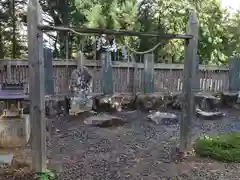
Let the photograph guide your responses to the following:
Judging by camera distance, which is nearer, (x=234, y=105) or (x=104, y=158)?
(x=104, y=158)

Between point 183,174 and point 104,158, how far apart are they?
110 cm

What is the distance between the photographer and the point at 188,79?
13.9ft

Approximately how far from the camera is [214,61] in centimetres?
1348

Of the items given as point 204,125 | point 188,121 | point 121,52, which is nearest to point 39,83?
point 188,121

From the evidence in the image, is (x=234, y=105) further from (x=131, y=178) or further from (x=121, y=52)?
(x=131, y=178)

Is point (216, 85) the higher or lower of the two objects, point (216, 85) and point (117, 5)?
the lower

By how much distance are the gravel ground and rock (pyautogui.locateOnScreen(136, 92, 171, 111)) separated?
4.73ft

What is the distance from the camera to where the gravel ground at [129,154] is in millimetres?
3635

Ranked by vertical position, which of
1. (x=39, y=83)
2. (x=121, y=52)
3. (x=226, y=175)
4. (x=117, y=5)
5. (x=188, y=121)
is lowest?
(x=226, y=175)

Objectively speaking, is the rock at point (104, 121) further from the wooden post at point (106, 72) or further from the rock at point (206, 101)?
the rock at point (206, 101)

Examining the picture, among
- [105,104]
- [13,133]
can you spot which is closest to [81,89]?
[105,104]

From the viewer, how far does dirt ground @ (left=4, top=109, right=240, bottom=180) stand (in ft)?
11.9

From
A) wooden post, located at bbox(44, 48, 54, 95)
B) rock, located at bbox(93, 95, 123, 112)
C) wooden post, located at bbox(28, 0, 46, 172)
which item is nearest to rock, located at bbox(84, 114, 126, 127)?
rock, located at bbox(93, 95, 123, 112)

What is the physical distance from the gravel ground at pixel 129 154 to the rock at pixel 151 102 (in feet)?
4.73
